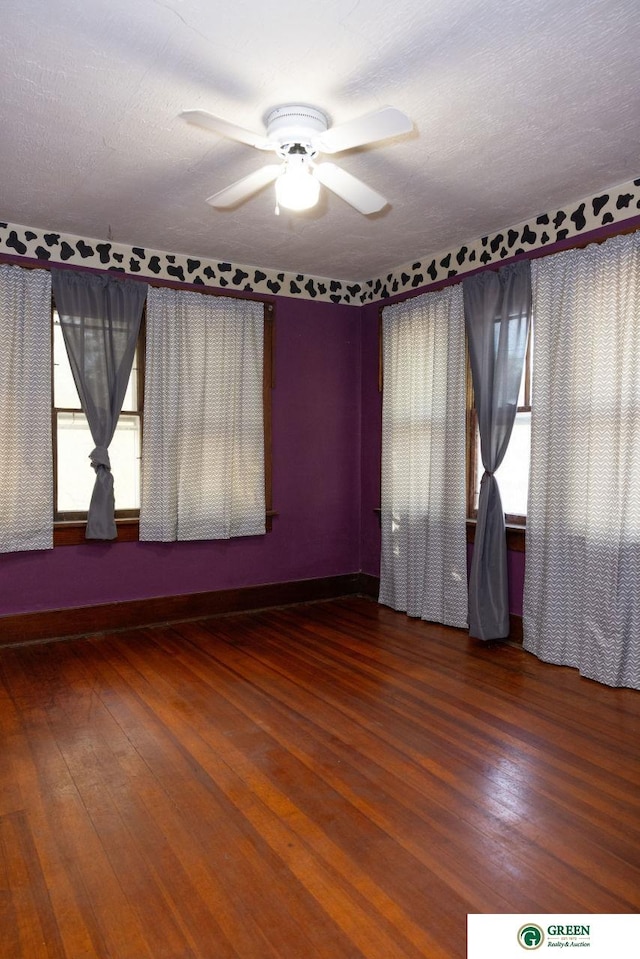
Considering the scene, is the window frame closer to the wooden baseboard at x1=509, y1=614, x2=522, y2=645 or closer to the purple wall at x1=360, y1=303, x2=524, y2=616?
the purple wall at x1=360, y1=303, x2=524, y2=616

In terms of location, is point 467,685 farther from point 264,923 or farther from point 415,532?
point 264,923

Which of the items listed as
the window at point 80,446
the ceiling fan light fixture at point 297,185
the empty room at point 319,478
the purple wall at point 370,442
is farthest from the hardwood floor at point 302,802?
the ceiling fan light fixture at point 297,185

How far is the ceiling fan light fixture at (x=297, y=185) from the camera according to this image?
9.02 feet

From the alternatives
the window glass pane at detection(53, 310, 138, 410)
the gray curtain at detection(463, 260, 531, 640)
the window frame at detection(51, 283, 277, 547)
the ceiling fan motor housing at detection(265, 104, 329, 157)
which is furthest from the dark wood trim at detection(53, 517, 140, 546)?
the ceiling fan motor housing at detection(265, 104, 329, 157)

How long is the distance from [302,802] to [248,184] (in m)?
2.65

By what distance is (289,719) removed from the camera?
3.21 metres

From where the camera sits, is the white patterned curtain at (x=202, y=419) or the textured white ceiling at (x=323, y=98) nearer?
the textured white ceiling at (x=323, y=98)

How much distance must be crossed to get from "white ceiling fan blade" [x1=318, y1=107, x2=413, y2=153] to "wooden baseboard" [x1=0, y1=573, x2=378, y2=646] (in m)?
3.47

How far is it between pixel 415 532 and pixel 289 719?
2.26 metres

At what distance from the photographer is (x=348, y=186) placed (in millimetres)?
2943

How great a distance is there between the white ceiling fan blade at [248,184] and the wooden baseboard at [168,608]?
118 inches

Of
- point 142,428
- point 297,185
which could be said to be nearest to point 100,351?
point 142,428

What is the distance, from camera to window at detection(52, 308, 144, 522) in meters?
4.61

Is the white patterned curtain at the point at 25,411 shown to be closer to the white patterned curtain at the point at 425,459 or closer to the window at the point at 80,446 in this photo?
the window at the point at 80,446
